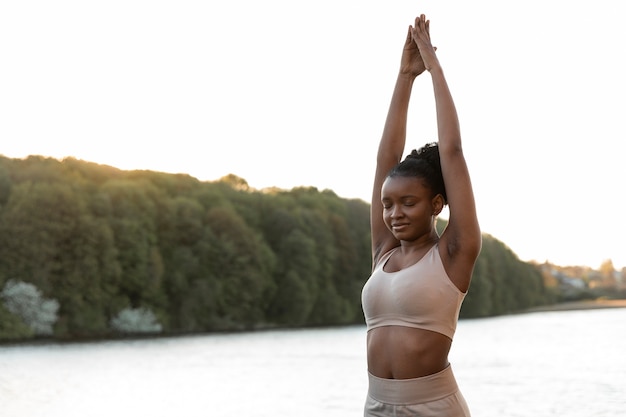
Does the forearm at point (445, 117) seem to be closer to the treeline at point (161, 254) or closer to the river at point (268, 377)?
the river at point (268, 377)

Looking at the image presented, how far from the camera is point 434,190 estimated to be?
326 centimetres

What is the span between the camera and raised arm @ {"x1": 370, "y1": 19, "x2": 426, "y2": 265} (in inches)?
140

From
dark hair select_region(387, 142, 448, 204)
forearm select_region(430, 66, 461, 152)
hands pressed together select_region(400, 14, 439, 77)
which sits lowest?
dark hair select_region(387, 142, 448, 204)

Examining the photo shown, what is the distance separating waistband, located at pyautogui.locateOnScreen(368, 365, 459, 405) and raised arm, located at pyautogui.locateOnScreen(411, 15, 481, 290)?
0.29 metres

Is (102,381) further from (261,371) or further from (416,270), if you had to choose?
(416,270)

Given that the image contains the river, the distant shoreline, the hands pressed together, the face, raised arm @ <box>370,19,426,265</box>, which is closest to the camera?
the face

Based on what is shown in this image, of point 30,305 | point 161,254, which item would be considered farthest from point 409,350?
point 161,254

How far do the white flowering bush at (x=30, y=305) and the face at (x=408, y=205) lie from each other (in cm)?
5028

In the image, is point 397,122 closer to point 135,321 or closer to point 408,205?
point 408,205

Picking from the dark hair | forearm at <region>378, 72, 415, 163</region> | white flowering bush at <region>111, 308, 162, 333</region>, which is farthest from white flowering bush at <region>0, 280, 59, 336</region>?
the dark hair

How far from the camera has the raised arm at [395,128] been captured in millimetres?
3545

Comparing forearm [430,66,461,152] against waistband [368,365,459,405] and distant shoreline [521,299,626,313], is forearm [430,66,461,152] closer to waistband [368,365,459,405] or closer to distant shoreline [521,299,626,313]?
waistband [368,365,459,405]

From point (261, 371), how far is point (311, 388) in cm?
648

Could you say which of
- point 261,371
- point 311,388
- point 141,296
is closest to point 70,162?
point 141,296
